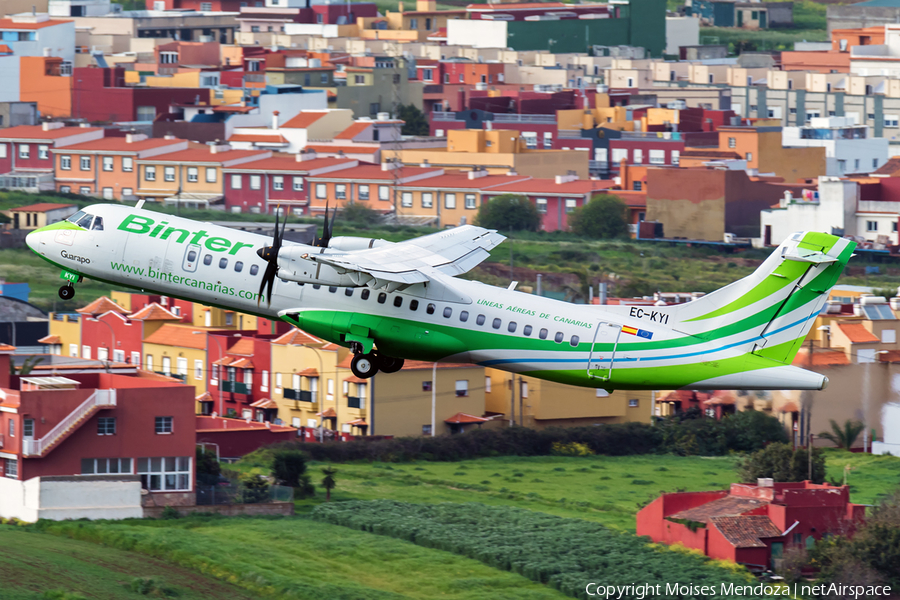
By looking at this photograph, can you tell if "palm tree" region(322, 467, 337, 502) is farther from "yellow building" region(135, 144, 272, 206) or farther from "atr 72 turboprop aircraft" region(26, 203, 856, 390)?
"yellow building" region(135, 144, 272, 206)

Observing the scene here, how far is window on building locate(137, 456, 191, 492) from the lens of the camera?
81.4m

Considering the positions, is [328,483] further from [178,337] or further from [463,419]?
[178,337]

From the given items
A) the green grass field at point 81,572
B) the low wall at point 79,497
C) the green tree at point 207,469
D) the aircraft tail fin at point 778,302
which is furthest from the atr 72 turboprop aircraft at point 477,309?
the green tree at point 207,469

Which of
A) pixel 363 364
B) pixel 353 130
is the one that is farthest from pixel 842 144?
pixel 363 364

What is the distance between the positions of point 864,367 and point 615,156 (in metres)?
106

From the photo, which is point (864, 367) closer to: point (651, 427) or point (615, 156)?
point (651, 427)

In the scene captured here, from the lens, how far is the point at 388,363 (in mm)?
45406

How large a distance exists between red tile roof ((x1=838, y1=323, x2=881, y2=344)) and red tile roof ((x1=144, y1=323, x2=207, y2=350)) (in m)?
43.2

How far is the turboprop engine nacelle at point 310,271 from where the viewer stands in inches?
1650

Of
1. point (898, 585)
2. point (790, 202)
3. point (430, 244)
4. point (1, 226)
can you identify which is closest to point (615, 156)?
point (790, 202)

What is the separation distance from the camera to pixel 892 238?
5940 inches

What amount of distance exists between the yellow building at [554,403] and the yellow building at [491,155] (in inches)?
2748

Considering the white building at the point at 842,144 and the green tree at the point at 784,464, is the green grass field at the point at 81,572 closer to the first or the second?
the green tree at the point at 784,464

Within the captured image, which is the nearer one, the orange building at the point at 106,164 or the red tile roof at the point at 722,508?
the red tile roof at the point at 722,508
